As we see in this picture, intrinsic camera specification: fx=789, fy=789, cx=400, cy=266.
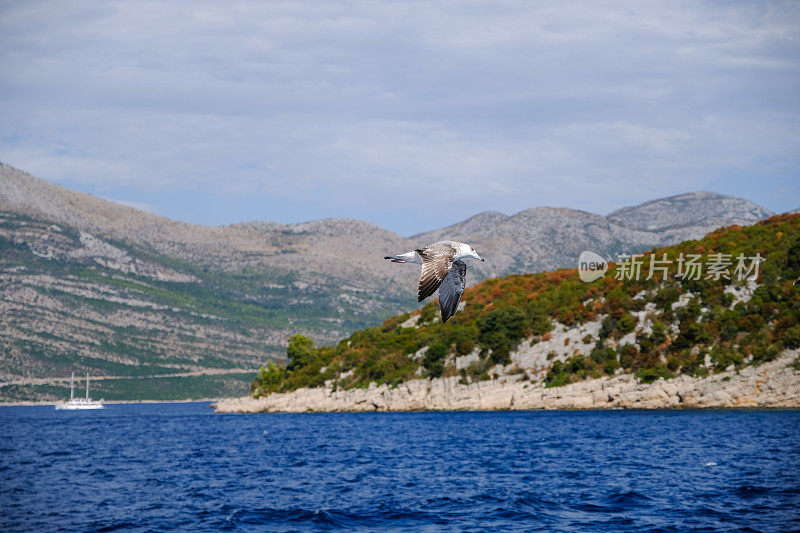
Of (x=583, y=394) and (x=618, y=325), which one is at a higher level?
(x=618, y=325)

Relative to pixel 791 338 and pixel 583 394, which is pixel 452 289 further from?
pixel 583 394

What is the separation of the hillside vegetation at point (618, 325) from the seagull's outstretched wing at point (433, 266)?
83.5m

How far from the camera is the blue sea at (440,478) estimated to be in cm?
4088

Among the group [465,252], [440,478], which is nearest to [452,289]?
[465,252]

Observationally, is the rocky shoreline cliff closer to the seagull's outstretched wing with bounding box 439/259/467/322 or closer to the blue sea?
the blue sea

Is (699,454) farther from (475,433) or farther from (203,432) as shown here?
(203,432)

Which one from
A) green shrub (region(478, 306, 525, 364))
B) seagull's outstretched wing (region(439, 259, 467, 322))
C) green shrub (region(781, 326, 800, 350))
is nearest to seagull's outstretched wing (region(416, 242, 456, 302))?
seagull's outstretched wing (region(439, 259, 467, 322))

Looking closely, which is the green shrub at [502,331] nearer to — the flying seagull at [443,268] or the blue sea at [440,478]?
the blue sea at [440,478]

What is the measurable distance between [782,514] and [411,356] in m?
94.5

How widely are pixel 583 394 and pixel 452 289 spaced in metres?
89.0

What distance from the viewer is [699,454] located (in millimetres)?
59375

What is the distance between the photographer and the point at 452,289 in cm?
2017

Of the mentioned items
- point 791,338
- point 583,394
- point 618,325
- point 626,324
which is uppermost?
point 626,324

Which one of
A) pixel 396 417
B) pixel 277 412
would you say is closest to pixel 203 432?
pixel 396 417
